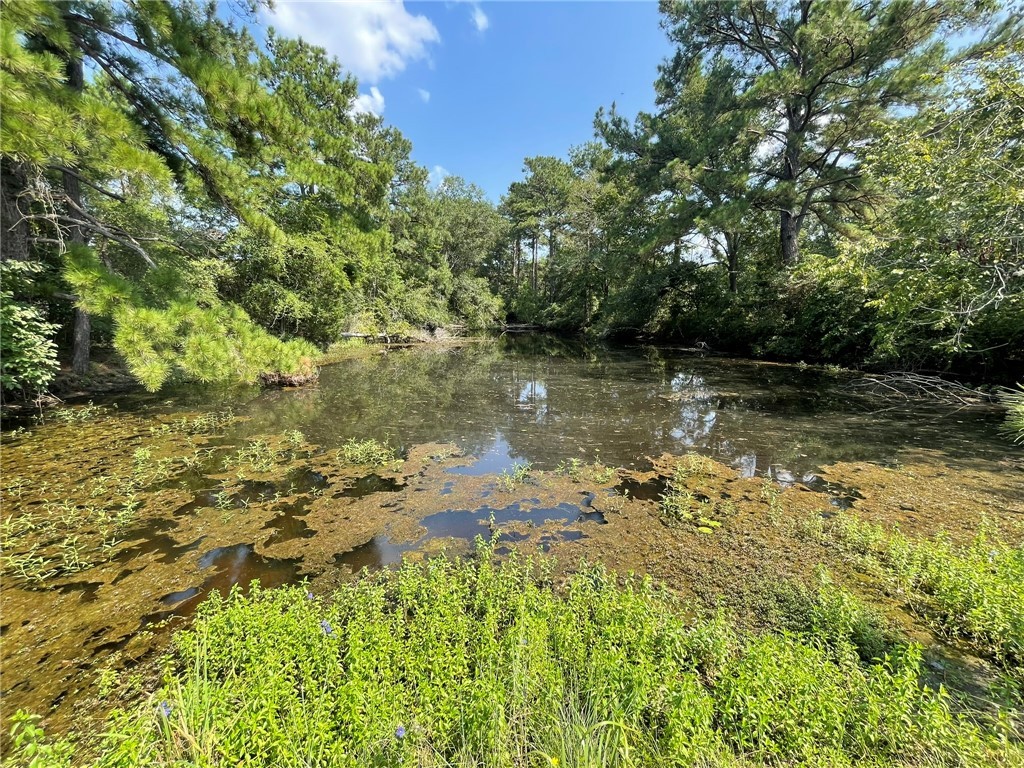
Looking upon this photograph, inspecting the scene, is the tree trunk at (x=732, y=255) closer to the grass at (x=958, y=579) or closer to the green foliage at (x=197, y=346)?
the grass at (x=958, y=579)

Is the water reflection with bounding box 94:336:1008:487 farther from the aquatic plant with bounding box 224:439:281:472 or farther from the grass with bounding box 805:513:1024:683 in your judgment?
the grass with bounding box 805:513:1024:683

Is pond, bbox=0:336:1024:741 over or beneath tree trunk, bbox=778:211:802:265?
beneath

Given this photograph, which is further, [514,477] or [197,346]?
[514,477]

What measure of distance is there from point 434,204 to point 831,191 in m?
25.6

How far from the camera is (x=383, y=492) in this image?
5.36 metres

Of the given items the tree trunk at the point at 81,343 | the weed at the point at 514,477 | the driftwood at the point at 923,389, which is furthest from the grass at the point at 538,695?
the tree trunk at the point at 81,343

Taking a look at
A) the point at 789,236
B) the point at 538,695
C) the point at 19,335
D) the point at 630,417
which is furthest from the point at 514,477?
the point at 789,236

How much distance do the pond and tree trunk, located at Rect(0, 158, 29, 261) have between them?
9.53 ft

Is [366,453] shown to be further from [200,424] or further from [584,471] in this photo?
[200,424]

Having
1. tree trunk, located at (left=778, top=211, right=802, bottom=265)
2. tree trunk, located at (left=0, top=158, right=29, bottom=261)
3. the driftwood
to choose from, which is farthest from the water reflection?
tree trunk, located at (left=778, top=211, right=802, bottom=265)

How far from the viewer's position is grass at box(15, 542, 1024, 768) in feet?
6.05

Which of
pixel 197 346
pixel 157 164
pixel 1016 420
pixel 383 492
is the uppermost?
pixel 157 164

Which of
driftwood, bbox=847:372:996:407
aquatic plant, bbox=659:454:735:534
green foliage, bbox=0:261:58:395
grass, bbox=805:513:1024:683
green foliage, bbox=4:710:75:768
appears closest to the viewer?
green foliage, bbox=4:710:75:768

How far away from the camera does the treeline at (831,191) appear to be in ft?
20.5
